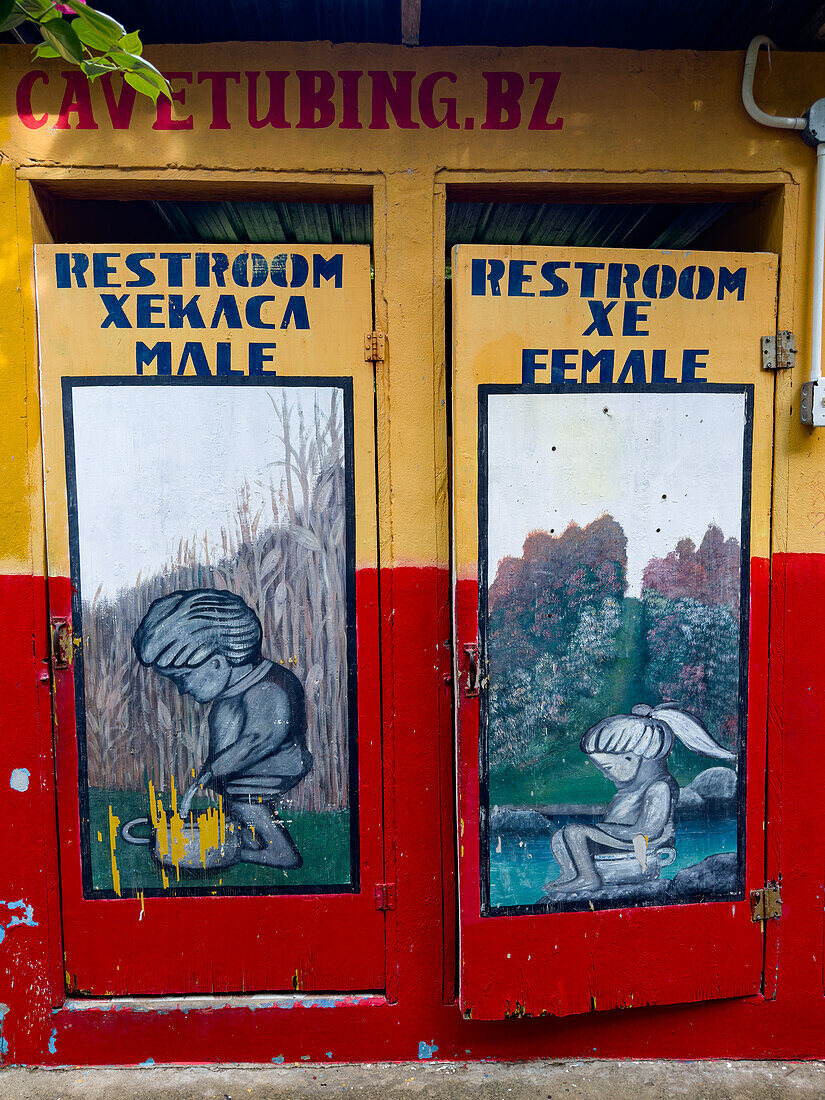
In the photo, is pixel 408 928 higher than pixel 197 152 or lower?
lower

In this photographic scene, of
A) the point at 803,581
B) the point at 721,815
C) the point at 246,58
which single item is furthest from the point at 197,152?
the point at 721,815

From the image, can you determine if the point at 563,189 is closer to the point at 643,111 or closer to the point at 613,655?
the point at 643,111

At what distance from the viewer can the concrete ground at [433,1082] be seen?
7.95 ft

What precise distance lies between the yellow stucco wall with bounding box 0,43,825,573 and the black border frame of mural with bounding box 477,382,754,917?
0.56ft

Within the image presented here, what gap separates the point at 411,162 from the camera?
2.46 m

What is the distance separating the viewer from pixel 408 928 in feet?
8.43

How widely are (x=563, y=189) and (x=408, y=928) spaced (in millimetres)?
2758

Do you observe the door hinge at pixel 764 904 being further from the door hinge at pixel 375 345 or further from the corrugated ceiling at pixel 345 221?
the corrugated ceiling at pixel 345 221

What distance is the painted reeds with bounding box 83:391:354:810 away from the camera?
2.51 meters

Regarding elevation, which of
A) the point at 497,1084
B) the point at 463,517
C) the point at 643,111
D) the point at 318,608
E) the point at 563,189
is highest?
the point at 643,111

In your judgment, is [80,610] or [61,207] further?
[61,207]

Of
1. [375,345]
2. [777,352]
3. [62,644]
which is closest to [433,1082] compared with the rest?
[62,644]

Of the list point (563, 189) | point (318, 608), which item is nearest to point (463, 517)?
point (318, 608)

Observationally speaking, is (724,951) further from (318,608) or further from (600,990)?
(318,608)
